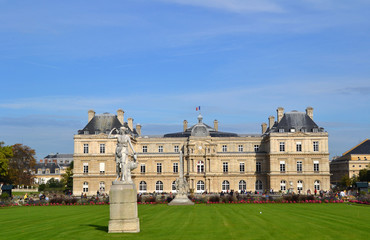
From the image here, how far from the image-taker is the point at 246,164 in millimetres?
91875

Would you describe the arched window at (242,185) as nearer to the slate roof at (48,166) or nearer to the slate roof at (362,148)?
the slate roof at (362,148)

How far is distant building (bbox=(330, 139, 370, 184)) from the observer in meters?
119

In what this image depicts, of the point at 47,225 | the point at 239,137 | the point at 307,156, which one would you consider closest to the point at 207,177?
the point at 239,137

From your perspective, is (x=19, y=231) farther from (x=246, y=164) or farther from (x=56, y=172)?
(x=56, y=172)

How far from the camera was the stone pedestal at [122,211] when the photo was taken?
74.1 ft

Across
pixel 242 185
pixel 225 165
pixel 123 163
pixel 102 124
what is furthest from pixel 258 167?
pixel 123 163

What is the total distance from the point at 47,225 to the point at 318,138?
2650 inches

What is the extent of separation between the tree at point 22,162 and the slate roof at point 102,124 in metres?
19.6

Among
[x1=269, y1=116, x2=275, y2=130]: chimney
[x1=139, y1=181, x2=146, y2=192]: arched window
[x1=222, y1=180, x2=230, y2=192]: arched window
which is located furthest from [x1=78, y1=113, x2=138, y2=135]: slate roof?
[x1=269, y1=116, x2=275, y2=130]: chimney

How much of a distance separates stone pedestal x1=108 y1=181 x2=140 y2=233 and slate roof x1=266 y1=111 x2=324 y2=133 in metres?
69.0

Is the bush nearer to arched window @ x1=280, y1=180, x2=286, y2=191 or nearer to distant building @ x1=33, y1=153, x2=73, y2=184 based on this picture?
arched window @ x1=280, y1=180, x2=286, y2=191

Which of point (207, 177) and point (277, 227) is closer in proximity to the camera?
point (277, 227)

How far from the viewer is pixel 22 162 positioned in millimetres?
105875

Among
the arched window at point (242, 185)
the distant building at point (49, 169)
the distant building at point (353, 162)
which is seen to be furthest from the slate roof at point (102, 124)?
the distant building at point (49, 169)
